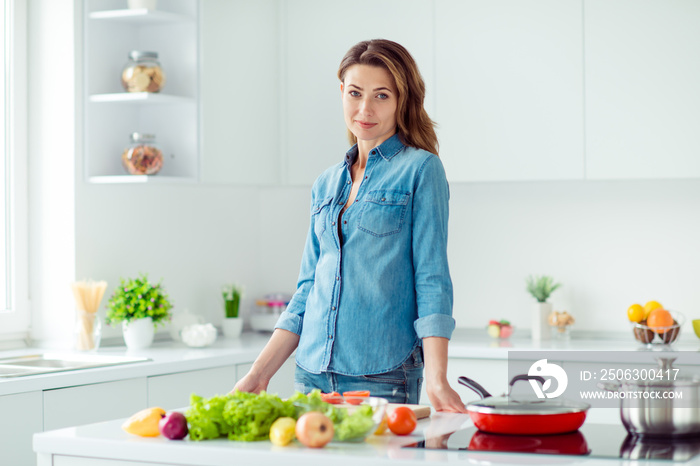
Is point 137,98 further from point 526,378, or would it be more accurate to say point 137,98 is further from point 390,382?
point 526,378

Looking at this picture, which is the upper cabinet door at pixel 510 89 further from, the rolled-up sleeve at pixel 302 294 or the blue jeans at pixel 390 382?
the blue jeans at pixel 390 382

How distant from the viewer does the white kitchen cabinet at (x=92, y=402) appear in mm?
2543

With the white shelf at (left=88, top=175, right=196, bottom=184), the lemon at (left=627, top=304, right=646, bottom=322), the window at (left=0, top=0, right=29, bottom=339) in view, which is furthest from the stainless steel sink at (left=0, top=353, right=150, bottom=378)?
the lemon at (left=627, top=304, right=646, bottom=322)

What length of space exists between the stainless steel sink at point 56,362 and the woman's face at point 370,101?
1213 mm

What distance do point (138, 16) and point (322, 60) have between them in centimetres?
77

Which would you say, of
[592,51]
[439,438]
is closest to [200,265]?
[592,51]

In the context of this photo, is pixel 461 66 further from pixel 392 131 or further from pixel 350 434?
pixel 350 434

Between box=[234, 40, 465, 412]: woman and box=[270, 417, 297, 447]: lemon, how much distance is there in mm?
459

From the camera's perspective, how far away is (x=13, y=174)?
3287 millimetres

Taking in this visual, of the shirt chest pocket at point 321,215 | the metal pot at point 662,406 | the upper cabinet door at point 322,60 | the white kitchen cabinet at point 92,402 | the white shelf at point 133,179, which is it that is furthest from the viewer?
the upper cabinet door at point 322,60

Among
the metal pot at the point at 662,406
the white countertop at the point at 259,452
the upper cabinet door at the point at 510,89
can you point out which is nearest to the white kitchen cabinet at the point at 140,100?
the upper cabinet door at the point at 510,89

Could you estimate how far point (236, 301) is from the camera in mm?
3811

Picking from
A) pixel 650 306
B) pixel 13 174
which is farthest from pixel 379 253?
pixel 13 174

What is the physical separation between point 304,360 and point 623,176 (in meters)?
1.76
